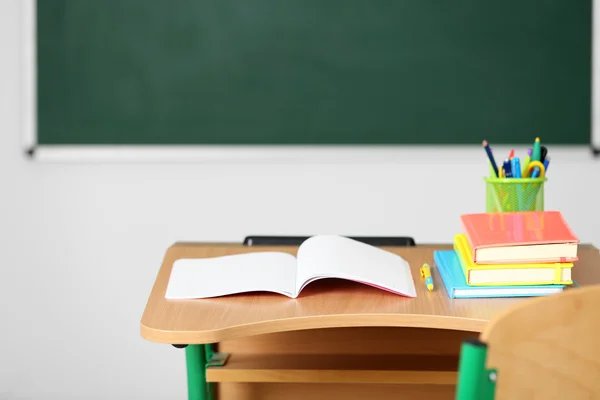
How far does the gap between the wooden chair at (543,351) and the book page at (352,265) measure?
20.0 inches

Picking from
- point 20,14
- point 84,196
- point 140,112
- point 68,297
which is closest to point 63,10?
point 20,14

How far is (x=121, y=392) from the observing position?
287 cm

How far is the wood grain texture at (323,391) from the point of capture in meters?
1.49

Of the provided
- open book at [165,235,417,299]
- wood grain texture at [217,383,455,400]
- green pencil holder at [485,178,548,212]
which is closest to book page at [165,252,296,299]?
open book at [165,235,417,299]

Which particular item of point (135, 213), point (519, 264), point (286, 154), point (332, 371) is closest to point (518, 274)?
point (519, 264)

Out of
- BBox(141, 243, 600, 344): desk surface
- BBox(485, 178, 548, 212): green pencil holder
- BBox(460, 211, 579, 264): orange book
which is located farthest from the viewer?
BBox(485, 178, 548, 212): green pencil holder

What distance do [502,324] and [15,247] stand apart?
2.45 metres

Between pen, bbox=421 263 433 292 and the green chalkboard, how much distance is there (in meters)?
1.38

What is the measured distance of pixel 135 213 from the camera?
9.04 ft

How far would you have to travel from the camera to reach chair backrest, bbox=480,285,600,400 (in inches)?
27.5

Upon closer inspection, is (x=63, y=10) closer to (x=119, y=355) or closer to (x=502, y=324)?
(x=119, y=355)

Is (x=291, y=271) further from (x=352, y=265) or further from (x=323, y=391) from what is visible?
(x=323, y=391)

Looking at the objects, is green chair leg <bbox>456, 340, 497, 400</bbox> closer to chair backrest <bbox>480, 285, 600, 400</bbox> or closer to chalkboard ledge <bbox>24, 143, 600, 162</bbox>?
chair backrest <bbox>480, 285, 600, 400</bbox>

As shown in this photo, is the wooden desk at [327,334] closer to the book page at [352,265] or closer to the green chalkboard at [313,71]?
the book page at [352,265]
